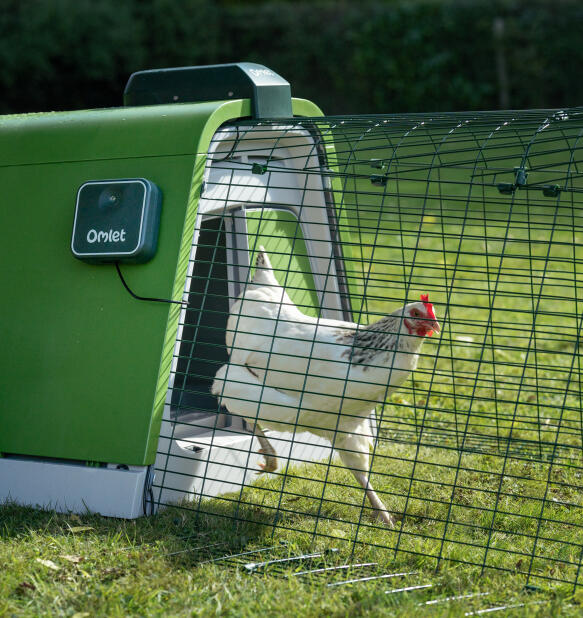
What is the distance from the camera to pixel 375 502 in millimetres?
2932

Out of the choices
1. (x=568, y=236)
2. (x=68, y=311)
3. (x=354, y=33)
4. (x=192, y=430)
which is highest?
(x=354, y=33)

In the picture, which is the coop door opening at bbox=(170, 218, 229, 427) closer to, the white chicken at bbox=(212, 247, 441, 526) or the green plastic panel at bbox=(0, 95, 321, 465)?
the white chicken at bbox=(212, 247, 441, 526)

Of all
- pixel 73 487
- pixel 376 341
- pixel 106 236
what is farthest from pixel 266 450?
pixel 106 236

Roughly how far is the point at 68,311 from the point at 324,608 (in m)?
1.42

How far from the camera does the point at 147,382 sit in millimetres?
2752

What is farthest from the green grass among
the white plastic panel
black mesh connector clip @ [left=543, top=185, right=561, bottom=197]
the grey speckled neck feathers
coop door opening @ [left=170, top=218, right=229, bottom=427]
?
black mesh connector clip @ [left=543, top=185, right=561, bottom=197]

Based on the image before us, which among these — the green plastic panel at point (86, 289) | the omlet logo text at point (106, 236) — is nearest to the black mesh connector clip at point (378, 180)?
the green plastic panel at point (86, 289)

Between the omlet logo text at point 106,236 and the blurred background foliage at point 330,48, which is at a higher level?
the blurred background foliage at point 330,48

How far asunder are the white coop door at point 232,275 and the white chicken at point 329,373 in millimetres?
105

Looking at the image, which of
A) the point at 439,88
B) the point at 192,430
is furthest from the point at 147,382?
the point at 439,88

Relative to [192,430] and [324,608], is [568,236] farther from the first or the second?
[324,608]

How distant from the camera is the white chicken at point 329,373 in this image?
9.45 ft

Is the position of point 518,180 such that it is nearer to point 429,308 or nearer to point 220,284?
point 429,308

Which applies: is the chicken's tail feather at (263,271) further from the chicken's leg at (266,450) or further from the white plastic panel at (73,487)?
the white plastic panel at (73,487)
